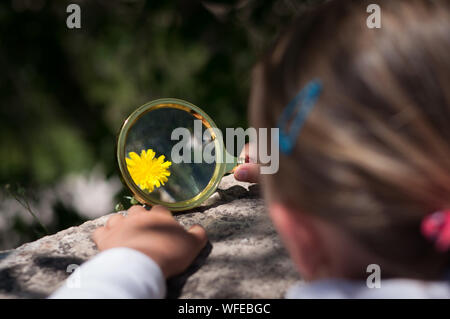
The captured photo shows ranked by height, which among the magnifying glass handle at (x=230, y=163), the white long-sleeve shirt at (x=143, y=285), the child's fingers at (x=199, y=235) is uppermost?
the magnifying glass handle at (x=230, y=163)

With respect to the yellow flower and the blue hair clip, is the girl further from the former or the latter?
the yellow flower

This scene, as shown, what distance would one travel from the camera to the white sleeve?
941 mm

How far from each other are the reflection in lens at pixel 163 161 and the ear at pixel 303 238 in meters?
0.82

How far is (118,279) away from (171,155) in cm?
78

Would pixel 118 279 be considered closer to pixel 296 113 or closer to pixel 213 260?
pixel 213 260

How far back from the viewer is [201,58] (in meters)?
2.17

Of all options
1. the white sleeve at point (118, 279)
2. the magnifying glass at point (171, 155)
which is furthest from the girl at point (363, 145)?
the magnifying glass at point (171, 155)

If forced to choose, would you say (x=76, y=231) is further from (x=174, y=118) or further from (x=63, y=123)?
(x=63, y=123)

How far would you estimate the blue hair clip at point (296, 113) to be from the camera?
730 millimetres

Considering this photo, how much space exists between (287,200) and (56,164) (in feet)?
5.21

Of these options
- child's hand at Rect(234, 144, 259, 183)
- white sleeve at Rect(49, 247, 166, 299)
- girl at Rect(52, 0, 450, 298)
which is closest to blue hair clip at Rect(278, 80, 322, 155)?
girl at Rect(52, 0, 450, 298)

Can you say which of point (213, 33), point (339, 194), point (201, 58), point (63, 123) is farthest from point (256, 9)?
point (339, 194)

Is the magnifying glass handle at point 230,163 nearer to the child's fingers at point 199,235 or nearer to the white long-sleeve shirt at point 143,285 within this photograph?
the child's fingers at point 199,235

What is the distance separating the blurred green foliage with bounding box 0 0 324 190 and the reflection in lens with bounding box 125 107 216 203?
1.45ft
